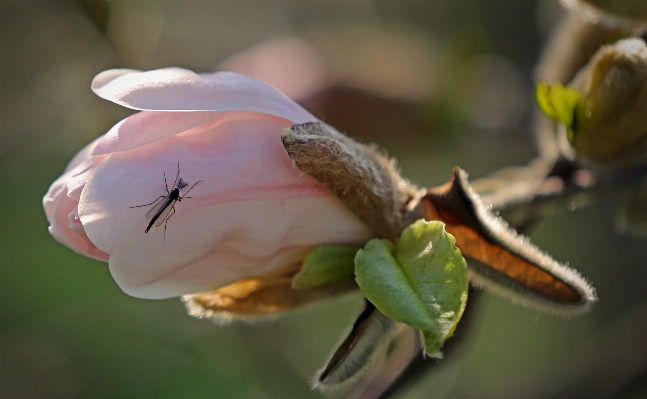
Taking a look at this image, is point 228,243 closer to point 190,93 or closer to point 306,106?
point 190,93

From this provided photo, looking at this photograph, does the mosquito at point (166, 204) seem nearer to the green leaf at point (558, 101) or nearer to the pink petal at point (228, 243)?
the pink petal at point (228, 243)

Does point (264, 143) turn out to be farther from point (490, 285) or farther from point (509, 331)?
point (509, 331)

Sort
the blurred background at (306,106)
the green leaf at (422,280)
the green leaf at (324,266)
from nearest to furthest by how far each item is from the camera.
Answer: the green leaf at (422,280) < the green leaf at (324,266) < the blurred background at (306,106)

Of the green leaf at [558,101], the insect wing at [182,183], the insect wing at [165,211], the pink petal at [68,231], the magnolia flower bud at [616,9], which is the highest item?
the magnolia flower bud at [616,9]

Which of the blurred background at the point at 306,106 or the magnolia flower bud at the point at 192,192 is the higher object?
the magnolia flower bud at the point at 192,192

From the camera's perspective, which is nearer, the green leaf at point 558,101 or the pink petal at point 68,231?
the pink petal at point 68,231

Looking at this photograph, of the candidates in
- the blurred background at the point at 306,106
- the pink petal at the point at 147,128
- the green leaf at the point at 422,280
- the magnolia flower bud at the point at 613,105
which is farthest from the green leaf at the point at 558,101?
the blurred background at the point at 306,106

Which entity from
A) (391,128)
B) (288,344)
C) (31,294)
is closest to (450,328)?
(391,128)
